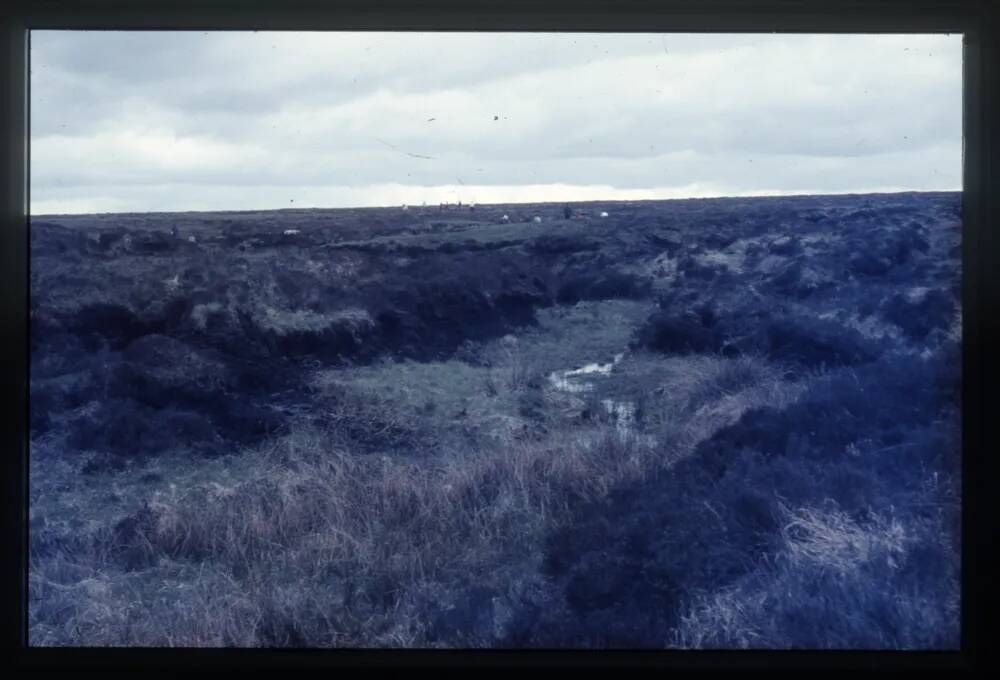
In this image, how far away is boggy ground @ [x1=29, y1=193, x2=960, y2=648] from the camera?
8.07ft

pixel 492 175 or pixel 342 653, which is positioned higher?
pixel 492 175

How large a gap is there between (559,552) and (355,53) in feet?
6.67

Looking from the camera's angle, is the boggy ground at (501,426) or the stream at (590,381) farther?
the stream at (590,381)

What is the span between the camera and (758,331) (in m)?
4.48

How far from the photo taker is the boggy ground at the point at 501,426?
96.9 inches

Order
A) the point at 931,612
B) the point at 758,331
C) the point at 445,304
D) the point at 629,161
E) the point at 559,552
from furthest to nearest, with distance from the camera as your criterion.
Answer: the point at 445,304, the point at 758,331, the point at 629,161, the point at 559,552, the point at 931,612

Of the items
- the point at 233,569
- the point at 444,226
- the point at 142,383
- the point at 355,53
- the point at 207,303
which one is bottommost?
the point at 233,569

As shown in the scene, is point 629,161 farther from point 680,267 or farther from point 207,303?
point 207,303

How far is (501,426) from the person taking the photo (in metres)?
3.92

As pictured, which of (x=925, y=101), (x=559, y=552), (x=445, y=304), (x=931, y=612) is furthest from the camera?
(x=445, y=304)

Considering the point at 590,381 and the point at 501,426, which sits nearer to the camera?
the point at 501,426

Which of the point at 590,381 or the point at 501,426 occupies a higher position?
the point at 590,381

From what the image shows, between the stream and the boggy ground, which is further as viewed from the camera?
the stream

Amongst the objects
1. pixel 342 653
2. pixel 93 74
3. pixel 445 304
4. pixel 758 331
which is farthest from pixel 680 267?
pixel 342 653
